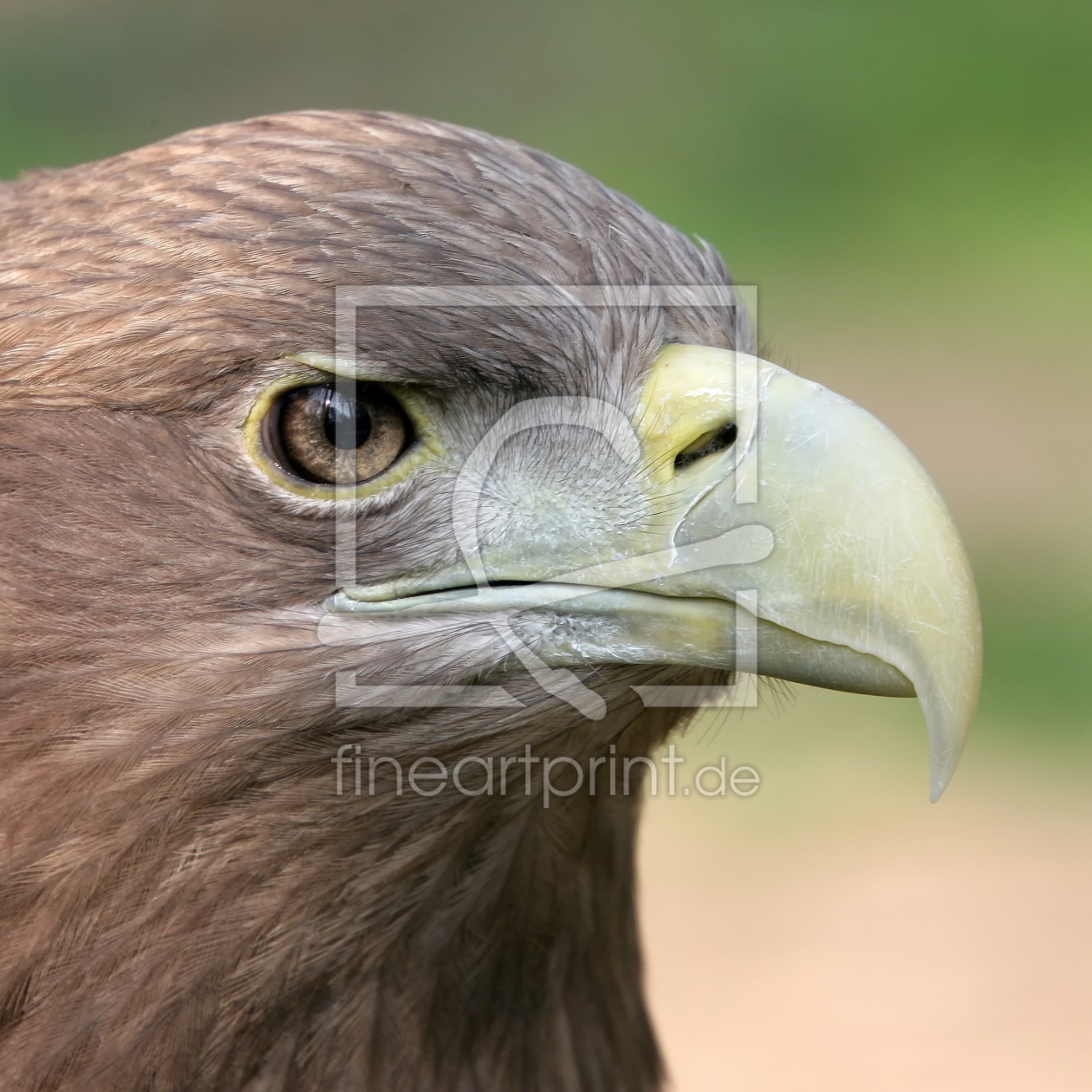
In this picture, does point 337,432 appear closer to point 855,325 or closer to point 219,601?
point 219,601

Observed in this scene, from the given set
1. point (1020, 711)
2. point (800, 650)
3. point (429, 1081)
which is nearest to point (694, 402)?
point (800, 650)

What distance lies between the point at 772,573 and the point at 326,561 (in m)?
0.52

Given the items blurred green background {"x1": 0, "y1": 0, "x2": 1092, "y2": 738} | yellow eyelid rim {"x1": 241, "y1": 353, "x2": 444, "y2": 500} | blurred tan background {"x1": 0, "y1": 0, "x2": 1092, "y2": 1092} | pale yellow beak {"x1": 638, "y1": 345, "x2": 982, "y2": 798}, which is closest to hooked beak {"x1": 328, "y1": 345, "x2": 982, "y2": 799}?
pale yellow beak {"x1": 638, "y1": 345, "x2": 982, "y2": 798}

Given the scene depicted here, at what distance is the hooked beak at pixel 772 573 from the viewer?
179 cm

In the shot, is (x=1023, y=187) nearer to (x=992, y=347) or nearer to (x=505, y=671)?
(x=992, y=347)

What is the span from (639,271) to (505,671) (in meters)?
0.55

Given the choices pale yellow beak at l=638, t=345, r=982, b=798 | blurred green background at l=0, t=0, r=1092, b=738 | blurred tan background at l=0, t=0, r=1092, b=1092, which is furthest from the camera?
blurred green background at l=0, t=0, r=1092, b=738

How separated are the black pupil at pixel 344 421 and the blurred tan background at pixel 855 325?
2.25 ft

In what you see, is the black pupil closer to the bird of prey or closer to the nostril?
the bird of prey

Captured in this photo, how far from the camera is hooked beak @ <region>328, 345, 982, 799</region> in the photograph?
1788 millimetres

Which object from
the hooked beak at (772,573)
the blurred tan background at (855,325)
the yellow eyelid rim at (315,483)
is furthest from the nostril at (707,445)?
the blurred tan background at (855,325)

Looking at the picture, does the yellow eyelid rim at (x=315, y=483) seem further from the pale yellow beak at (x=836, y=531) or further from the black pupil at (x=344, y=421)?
the pale yellow beak at (x=836, y=531)

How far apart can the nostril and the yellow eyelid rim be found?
0.30 meters

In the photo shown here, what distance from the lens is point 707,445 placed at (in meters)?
1.90
